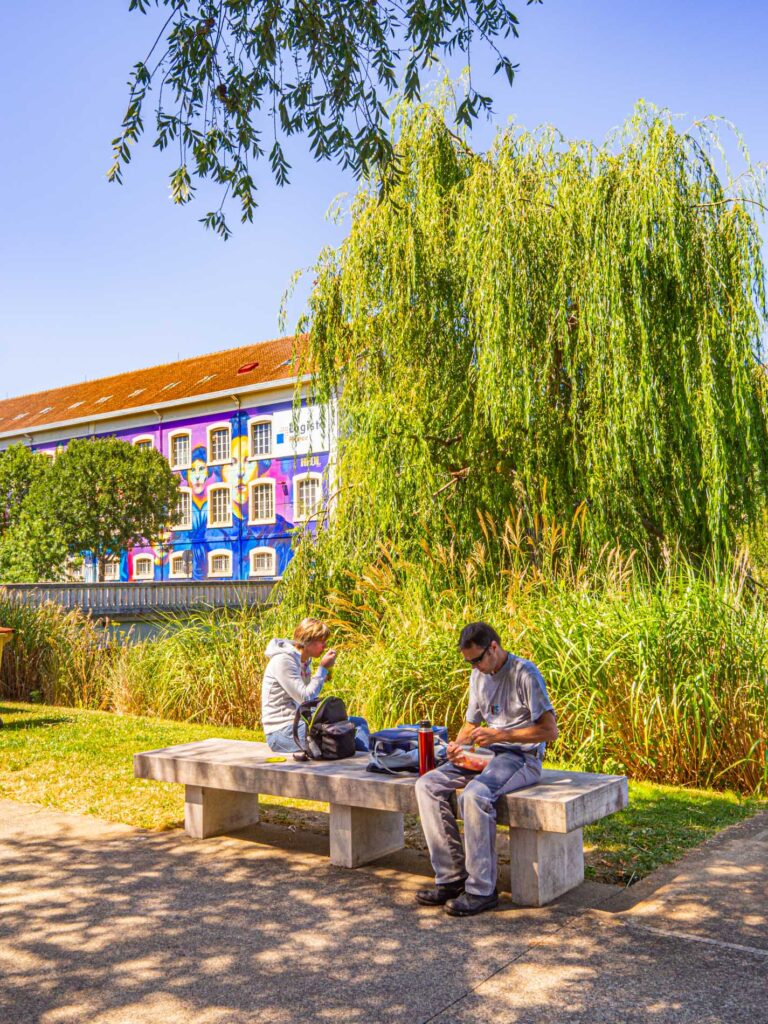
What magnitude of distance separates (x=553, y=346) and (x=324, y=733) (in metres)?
7.04

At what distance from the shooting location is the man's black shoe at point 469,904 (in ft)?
15.0

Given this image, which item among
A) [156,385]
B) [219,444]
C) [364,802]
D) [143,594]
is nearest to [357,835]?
[364,802]

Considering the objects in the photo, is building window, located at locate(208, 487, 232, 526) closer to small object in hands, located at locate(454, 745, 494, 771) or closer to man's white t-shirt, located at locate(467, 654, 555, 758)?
man's white t-shirt, located at locate(467, 654, 555, 758)

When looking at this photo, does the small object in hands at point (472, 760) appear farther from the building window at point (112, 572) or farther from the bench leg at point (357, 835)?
the building window at point (112, 572)

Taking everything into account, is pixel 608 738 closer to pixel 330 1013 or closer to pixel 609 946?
pixel 609 946

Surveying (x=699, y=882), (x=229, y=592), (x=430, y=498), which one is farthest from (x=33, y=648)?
(x=229, y=592)

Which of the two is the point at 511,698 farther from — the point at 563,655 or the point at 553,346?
the point at 553,346

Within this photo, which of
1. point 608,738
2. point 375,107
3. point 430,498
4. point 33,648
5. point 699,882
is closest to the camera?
point 699,882

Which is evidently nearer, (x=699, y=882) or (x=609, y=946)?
(x=609, y=946)

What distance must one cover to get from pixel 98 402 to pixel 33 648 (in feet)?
119

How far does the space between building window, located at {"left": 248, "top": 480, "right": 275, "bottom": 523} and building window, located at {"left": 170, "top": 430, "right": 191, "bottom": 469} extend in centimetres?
400

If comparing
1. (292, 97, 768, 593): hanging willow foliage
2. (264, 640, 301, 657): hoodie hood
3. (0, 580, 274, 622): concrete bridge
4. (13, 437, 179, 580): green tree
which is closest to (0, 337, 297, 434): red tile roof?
(13, 437, 179, 580): green tree

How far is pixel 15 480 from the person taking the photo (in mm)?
38719

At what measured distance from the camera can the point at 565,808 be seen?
14.7 feet
